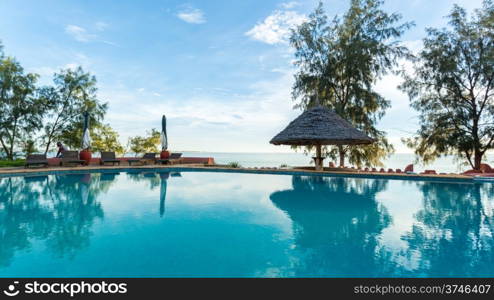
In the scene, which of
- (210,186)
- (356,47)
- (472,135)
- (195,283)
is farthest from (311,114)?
(195,283)

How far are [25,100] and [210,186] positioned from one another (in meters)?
14.5

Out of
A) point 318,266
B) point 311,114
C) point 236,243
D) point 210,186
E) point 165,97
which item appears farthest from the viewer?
point 165,97

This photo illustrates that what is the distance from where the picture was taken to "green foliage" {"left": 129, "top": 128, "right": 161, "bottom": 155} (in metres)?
17.8

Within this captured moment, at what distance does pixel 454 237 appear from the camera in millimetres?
3996

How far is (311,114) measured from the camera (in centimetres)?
1245

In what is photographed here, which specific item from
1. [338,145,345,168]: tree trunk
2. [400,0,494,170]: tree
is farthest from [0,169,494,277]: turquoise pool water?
[400,0,494,170]: tree

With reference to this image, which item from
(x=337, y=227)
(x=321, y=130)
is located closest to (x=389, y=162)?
(x=321, y=130)

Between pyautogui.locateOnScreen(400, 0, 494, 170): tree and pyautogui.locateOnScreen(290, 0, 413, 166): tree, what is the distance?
177cm

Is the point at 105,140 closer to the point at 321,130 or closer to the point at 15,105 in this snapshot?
the point at 15,105

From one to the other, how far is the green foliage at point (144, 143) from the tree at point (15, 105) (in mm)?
5732

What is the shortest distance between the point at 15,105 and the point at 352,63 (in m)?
20.6

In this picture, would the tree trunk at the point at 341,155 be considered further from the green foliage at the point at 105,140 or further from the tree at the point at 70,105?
the tree at the point at 70,105

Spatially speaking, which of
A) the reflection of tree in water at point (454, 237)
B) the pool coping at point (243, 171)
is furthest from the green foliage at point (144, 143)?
the reflection of tree in water at point (454, 237)

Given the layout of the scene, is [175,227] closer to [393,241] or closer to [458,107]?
[393,241]
